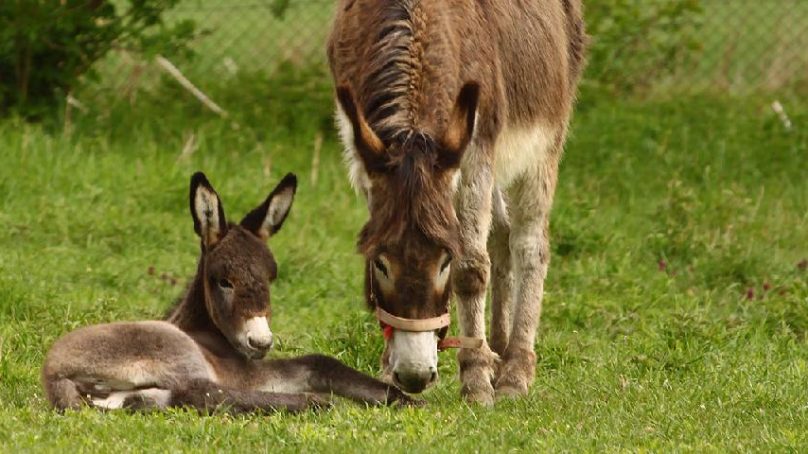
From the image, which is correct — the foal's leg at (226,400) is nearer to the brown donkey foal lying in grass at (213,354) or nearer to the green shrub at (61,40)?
the brown donkey foal lying in grass at (213,354)

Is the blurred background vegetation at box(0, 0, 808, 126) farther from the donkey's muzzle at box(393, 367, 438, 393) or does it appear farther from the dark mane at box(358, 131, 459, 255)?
the donkey's muzzle at box(393, 367, 438, 393)

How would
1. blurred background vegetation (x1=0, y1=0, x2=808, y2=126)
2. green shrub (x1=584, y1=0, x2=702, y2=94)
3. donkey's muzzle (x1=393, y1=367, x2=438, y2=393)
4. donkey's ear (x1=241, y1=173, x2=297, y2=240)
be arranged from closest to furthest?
donkey's muzzle (x1=393, y1=367, x2=438, y2=393)
donkey's ear (x1=241, y1=173, x2=297, y2=240)
blurred background vegetation (x1=0, y1=0, x2=808, y2=126)
green shrub (x1=584, y1=0, x2=702, y2=94)

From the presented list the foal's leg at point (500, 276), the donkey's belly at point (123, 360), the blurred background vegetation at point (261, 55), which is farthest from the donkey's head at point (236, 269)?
the blurred background vegetation at point (261, 55)

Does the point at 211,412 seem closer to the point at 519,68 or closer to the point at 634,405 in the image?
the point at 634,405

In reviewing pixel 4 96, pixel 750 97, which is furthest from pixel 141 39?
pixel 750 97

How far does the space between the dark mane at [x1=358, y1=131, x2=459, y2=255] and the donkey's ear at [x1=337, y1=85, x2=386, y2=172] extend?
1.9 inches

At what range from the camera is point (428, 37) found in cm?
661

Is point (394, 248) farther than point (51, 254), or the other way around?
point (51, 254)

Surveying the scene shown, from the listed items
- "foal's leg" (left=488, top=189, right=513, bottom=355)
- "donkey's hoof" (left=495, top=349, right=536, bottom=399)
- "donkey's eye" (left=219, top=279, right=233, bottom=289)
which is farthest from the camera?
"foal's leg" (left=488, top=189, right=513, bottom=355)

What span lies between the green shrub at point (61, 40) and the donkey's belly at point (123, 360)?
488 centimetres

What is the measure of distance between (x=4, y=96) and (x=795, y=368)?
6.54 m

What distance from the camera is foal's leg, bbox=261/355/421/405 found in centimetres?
658

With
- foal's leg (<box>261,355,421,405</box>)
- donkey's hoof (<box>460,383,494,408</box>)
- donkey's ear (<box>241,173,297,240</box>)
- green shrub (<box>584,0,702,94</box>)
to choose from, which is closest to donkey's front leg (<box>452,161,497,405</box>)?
donkey's hoof (<box>460,383,494,408</box>)

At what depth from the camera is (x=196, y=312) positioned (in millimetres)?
6945
